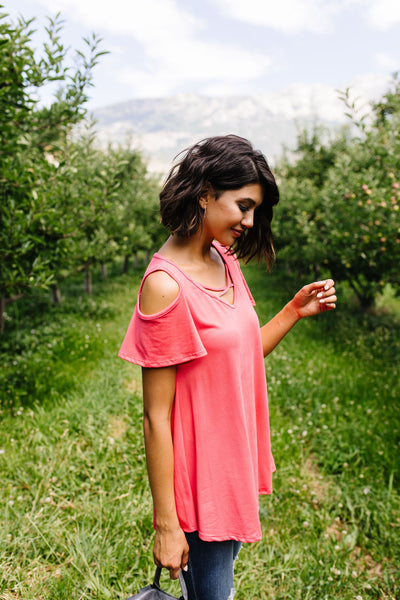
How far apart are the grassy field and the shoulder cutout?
2.01 m

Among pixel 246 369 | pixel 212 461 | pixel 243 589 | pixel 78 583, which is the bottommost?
pixel 243 589

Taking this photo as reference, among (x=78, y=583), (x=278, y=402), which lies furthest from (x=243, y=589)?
(x=278, y=402)

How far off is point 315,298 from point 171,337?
834mm

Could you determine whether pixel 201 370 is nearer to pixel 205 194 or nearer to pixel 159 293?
pixel 159 293

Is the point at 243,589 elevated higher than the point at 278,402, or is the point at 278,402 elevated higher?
the point at 278,402

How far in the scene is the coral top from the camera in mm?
1353

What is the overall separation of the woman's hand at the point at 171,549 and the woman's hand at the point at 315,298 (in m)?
0.99

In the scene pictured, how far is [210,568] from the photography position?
1524 millimetres

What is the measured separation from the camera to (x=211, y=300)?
1435mm

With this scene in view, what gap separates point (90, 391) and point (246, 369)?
351cm

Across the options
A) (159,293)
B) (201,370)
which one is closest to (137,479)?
(201,370)

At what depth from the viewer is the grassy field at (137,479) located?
8.75 feet

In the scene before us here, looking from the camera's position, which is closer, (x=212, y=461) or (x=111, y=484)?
(x=212, y=461)

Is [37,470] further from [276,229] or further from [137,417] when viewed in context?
[276,229]
